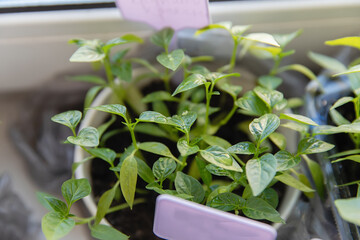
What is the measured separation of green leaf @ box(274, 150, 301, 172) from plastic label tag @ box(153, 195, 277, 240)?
102 mm

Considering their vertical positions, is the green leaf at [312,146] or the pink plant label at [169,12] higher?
the pink plant label at [169,12]

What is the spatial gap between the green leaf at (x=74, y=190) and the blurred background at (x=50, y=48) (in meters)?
0.23

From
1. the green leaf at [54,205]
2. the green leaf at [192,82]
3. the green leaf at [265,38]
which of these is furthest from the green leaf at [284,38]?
the green leaf at [54,205]

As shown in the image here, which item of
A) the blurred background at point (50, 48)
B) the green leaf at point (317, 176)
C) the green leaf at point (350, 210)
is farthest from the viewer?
the blurred background at point (50, 48)

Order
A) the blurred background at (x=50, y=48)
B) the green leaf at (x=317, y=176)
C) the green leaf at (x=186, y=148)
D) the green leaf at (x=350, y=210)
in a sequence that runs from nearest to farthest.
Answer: the green leaf at (x=350, y=210)
the green leaf at (x=186, y=148)
the green leaf at (x=317, y=176)
the blurred background at (x=50, y=48)

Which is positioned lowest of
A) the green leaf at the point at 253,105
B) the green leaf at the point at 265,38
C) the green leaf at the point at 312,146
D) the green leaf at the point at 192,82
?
the green leaf at the point at 312,146

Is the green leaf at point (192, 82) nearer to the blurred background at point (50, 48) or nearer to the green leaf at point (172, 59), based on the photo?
the green leaf at point (172, 59)

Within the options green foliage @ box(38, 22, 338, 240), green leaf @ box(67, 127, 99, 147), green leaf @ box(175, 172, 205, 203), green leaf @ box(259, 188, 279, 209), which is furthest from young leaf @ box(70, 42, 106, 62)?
green leaf @ box(259, 188, 279, 209)

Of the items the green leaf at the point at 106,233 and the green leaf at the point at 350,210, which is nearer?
the green leaf at the point at 350,210

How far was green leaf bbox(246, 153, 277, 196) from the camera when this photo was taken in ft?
1.35

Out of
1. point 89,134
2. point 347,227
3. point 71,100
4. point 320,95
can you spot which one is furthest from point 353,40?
point 71,100

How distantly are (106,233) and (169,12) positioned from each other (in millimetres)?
372

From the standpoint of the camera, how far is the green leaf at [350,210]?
39cm

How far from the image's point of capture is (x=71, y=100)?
2.69ft
